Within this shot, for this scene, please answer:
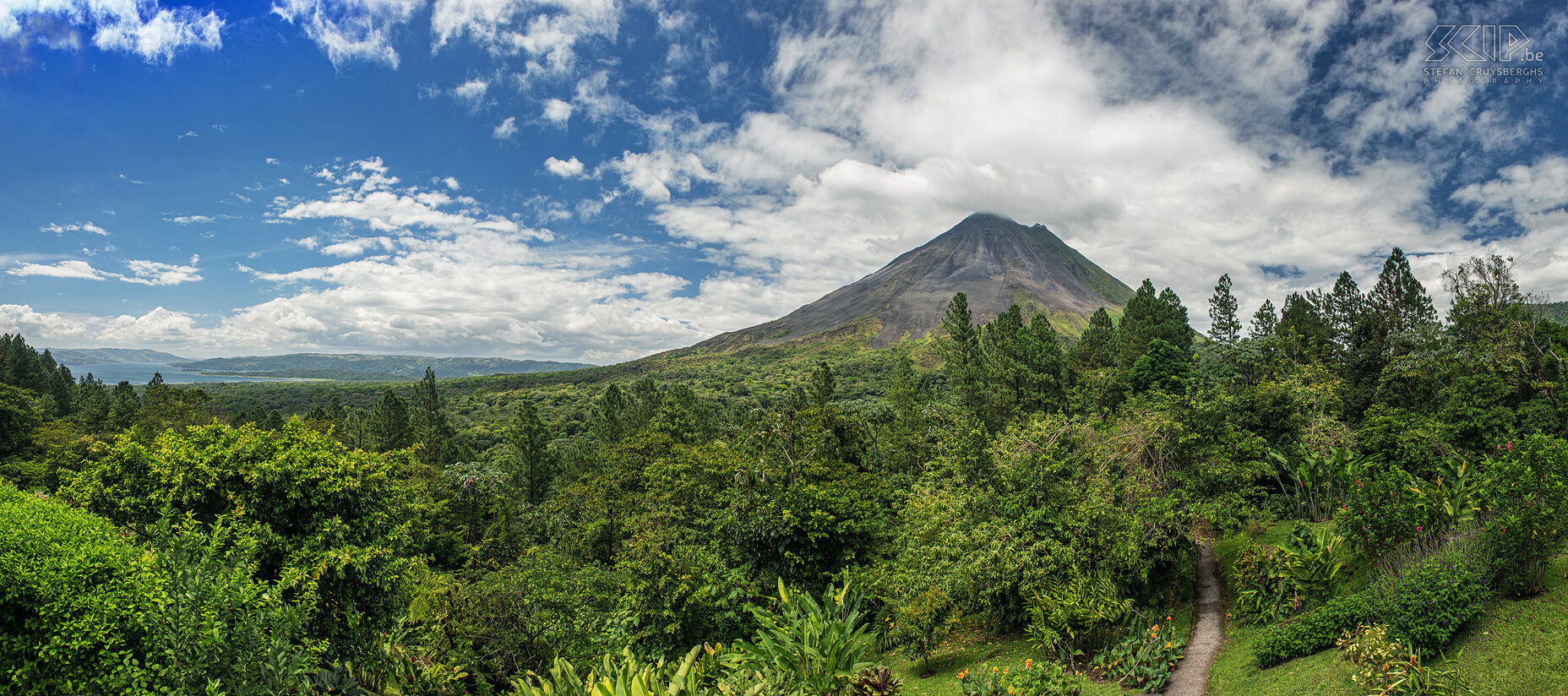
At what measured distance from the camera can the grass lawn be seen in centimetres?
1153

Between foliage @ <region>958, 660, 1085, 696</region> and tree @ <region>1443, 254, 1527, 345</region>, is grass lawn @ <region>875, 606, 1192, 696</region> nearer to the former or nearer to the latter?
foliage @ <region>958, 660, 1085, 696</region>

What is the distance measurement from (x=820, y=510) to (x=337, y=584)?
9.44 metres

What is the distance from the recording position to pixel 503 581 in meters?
14.1

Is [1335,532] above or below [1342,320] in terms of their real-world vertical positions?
below

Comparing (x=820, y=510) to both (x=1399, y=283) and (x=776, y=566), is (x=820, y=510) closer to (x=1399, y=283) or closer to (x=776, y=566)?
(x=776, y=566)

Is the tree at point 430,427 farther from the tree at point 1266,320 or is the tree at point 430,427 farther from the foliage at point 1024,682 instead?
the tree at point 1266,320

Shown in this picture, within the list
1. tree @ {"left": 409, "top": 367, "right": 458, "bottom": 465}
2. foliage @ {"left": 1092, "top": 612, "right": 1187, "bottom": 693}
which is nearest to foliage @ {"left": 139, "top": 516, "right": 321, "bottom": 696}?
foliage @ {"left": 1092, "top": 612, "right": 1187, "bottom": 693}

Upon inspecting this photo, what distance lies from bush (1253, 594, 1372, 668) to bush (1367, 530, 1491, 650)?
18.8 inches

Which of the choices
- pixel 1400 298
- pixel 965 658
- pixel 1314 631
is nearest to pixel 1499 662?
pixel 1314 631

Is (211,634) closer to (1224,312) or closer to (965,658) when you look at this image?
(965,658)

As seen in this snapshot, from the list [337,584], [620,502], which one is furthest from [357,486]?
[620,502]

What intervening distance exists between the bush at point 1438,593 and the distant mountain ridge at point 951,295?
12731cm

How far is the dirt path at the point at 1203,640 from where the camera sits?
999 cm

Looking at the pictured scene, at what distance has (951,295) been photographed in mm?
164375
